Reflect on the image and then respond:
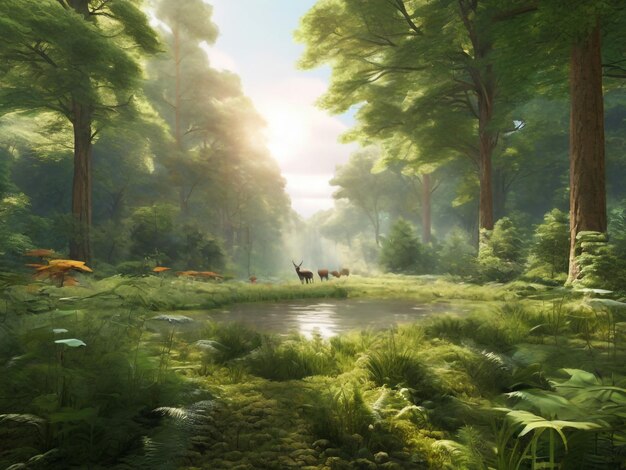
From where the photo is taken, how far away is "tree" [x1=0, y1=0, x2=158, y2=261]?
34.0 feet

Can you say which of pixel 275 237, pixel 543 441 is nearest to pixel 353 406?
pixel 543 441

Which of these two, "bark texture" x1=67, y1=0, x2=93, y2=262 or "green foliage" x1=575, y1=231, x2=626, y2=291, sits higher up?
"bark texture" x1=67, y1=0, x2=93, y2=262

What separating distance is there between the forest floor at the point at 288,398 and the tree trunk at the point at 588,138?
4.15 metres

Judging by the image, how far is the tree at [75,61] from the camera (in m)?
10.4

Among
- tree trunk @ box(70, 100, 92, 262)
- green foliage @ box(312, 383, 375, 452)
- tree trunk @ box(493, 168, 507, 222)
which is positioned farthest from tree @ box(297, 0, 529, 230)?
tree trunk @ box(493, 168, 507, 222)

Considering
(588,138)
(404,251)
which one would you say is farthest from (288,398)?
(404,251)

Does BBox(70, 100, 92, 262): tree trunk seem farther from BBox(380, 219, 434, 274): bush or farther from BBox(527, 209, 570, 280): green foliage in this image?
BBox(380, 219, 434, 274): bush

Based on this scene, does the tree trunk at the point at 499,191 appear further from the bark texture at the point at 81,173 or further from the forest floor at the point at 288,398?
the forest floor at the point at 288,398

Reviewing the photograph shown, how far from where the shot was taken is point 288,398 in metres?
3.30

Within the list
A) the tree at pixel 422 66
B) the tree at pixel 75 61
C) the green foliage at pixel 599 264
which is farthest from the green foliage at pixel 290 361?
the tree at pixel 422 66

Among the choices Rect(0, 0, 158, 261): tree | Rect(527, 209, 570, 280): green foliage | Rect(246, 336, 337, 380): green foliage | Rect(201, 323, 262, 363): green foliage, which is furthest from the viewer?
Rect(527, 209, 570, 280): green foliage

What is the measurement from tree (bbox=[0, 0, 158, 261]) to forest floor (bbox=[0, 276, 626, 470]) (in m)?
8.89

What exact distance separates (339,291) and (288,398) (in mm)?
8405

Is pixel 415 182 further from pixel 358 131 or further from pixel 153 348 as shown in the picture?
pixel 153 348
